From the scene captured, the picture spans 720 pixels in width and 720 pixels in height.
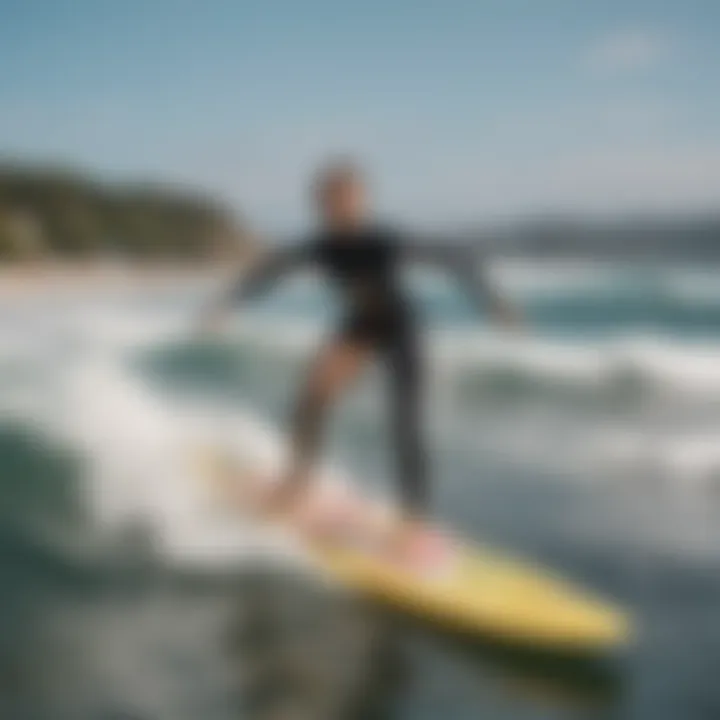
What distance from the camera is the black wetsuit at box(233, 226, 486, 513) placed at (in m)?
1.42

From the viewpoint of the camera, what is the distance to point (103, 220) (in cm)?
151

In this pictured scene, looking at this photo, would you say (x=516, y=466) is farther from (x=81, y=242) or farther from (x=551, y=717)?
(x=81, y=242)

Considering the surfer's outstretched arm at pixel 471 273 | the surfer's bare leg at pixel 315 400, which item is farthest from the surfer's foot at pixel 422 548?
the surfer's outstretched arm at pixel 471 273

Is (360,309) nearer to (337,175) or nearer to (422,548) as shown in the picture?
(337,175)

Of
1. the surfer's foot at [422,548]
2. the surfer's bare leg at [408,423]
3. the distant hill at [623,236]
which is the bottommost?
the surfer's foot at [422,548]

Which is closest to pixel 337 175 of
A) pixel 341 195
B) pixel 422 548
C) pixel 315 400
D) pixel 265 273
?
pixel 341 195

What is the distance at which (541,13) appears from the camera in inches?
58.3

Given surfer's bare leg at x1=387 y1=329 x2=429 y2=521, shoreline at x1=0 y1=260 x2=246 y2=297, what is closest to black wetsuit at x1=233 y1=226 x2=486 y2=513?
surfer's bare leg at x1=387 y1=329 x2=429 y2=521

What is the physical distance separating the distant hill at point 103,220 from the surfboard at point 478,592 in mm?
252

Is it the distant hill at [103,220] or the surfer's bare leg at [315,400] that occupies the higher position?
the distant hill at [103,220]

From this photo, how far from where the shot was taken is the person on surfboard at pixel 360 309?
4.66 feet

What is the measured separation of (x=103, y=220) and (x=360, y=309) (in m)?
0.33

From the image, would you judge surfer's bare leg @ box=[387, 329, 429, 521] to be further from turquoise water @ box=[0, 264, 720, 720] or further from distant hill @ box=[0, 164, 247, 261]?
distant hill @ box=[0, 164, 247, 261]

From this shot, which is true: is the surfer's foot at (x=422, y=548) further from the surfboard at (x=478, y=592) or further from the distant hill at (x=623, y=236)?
the distant hill at (x=623, y=236)
